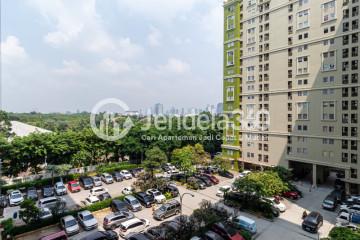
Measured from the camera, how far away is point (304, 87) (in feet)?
104

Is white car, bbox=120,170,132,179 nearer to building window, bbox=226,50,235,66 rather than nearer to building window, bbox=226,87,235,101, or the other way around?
building window, bbox=226,87,235,101

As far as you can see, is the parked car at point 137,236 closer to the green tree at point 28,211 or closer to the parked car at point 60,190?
the green tree at point 28,211

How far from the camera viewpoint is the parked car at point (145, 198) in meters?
24.3

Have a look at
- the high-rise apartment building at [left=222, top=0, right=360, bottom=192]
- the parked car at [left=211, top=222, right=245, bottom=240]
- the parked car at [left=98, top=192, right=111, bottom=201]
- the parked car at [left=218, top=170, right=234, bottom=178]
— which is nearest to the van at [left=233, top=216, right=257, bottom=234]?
the parked car at [left=211, top=222, right=245, bottom=240]

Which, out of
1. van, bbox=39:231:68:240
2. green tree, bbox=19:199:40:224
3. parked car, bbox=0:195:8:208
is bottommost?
parked car, bbox=0:195:8:208

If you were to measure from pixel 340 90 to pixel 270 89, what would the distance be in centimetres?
949

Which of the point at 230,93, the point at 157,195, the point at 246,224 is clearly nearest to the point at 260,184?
the point at 246,224

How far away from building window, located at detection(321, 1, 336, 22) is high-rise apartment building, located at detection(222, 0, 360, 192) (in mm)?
35

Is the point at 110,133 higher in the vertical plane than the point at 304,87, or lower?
lower

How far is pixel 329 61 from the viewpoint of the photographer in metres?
29.1

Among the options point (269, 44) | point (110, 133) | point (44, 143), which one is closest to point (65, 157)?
point (44, 143)

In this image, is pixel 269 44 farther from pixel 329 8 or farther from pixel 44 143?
pixel 44 143

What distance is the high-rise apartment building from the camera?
90.8ft

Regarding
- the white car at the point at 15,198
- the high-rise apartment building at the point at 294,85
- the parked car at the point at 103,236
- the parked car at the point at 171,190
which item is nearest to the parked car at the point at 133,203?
the parked car at the point at 171,190
